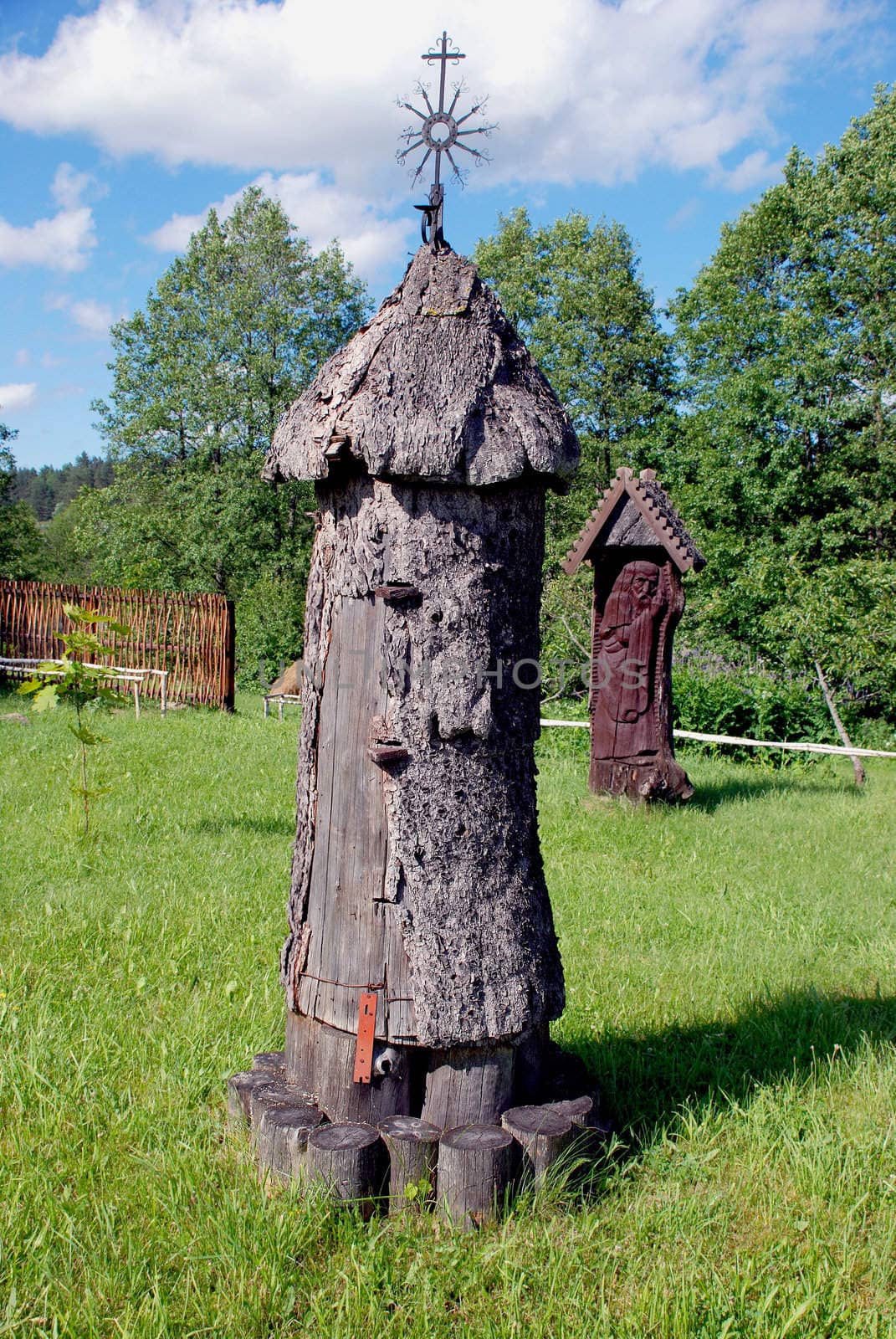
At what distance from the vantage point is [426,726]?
8.93 feet

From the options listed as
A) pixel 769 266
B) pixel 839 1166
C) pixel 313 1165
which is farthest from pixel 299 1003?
pixel 769 266

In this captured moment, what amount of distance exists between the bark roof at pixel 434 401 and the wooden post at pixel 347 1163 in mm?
1796

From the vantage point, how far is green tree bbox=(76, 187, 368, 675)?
98.0 feet

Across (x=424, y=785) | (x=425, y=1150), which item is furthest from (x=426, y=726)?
(x=425, y=1150)

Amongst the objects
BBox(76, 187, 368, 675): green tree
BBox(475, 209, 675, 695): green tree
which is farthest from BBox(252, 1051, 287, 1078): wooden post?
BBox(76, 187, 368, 675): green tree

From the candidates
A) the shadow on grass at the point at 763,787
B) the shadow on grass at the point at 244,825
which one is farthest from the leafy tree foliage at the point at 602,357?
the shadow on grass at the point at 244,825

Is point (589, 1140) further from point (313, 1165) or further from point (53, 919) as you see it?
point (53, 919)

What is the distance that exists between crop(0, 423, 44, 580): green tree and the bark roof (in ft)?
95.4

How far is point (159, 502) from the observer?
31.5m

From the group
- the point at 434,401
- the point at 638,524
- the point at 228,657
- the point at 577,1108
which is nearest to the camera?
the point at 434,401

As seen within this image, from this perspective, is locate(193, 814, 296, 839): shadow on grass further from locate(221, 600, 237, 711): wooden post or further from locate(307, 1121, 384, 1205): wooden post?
locate(221, 600, 237, 711): wooden post

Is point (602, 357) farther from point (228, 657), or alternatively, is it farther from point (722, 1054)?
point (722, 1054)

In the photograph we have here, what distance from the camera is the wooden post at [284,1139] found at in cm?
265

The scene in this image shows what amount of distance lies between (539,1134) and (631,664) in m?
5.87
